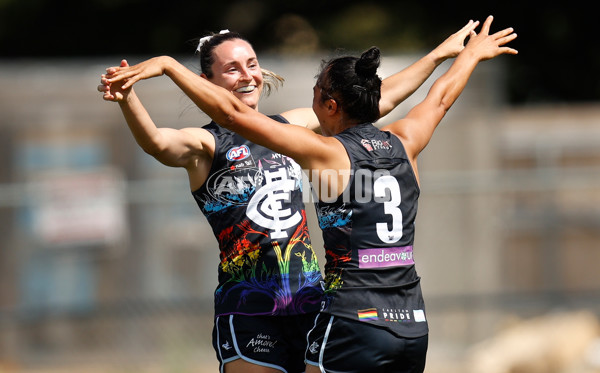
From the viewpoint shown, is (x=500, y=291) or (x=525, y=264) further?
(x=525, y=264)

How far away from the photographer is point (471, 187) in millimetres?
9742

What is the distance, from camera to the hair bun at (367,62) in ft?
11.6

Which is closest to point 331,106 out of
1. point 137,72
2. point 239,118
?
point 239,118

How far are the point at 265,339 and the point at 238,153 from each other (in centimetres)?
84

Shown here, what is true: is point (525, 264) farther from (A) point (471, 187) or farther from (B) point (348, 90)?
(B) point (348, 90)

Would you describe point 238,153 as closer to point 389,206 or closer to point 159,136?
point 159,136

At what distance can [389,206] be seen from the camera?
11.5 ft

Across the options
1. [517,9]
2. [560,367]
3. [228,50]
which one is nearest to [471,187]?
[560,367]

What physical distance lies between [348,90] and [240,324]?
114cm

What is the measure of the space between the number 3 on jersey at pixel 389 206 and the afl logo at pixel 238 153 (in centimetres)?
74

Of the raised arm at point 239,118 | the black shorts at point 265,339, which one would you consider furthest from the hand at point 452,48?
the black shorts at point 265,339

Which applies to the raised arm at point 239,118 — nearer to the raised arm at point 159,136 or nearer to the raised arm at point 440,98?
the raised arm at point 159,136

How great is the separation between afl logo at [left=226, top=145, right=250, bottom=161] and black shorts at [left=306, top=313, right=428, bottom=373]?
2.90 feet

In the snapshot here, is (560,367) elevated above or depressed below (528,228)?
below
